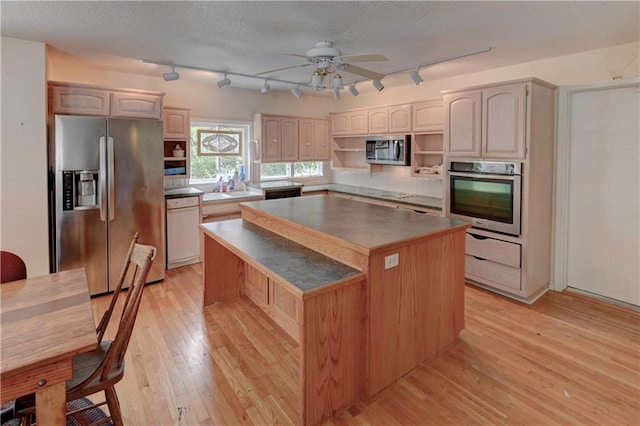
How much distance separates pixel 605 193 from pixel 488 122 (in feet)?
4.50

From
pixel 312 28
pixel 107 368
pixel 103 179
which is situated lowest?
pixel 107 368

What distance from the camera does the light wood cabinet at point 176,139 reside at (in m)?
4.66

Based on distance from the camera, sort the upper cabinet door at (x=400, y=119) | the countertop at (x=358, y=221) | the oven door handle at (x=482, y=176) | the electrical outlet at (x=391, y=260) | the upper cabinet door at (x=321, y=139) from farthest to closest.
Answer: the upper cabinet door at (x=321, y=139) < the upper cabinet door at (x=400, y=119) < the oven door handle at (x=482, y=176) < the countertop at (x=358, y=221) < the electrical outlet at (x=391, y=260)

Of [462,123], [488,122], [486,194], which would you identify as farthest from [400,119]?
[486,194]

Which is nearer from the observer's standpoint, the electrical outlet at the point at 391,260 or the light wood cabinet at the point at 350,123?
the electrical outlet at the point at 391,260

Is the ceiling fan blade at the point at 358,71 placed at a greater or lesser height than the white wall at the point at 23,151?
greater

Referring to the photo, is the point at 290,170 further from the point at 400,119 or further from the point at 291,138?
the point at 400,119

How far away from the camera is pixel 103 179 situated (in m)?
3.69

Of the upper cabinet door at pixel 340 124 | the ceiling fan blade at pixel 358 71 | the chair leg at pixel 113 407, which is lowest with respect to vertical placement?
the chair leg at pixel 113 407

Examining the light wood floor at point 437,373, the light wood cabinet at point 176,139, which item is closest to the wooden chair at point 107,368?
the light wood floor at point 437,373

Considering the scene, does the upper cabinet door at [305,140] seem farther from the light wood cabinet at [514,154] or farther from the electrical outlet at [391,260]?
the electrical outlet at [391,260]

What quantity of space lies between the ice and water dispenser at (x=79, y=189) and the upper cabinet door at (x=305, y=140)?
315 cm

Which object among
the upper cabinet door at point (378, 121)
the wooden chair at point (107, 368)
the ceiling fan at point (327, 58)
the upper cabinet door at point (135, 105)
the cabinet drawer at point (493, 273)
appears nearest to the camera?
the wooden chair at point (107, 368)

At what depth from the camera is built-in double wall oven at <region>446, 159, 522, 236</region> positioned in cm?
352
